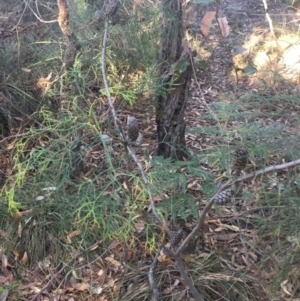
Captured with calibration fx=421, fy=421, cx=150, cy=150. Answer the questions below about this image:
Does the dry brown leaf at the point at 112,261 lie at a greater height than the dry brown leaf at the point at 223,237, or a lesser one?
lesser

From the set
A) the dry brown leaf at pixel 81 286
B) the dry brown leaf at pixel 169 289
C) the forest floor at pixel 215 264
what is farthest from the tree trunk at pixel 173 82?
the dry brown leaf at pixel 81 286

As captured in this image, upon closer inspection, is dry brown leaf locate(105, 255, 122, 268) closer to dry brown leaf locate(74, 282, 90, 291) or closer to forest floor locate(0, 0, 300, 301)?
forest floor locate(0, 0, 300, 301)

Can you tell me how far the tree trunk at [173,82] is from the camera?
263cm

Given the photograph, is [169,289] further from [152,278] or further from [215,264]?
[215,264]

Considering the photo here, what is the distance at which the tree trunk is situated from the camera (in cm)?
263

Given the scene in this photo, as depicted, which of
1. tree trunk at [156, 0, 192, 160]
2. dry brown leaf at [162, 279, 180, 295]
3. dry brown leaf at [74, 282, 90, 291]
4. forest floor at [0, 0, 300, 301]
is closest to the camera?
forest floor at [0, 0, 300, 301]

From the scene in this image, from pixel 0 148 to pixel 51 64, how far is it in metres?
0.80

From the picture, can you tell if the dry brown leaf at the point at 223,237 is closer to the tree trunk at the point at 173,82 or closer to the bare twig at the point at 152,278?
the bare twig at the point at 152,278

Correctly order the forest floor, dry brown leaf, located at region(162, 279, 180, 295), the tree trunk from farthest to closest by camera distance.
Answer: the tree trunk → dry brown leaf, located at region(162, 279, 180, 295) → the forest floor

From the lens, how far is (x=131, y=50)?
3707mm

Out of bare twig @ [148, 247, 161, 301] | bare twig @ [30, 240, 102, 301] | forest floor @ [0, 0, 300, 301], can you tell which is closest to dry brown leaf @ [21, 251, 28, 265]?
forest floor @ [0, 0, 300, 301]

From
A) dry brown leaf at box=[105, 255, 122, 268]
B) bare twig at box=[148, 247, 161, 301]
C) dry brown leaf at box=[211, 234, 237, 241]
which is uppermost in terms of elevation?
bare twig at box=[148, 247, 161, 301]

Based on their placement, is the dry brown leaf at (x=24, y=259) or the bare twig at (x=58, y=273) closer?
the bare twig at (x=58, y=273)

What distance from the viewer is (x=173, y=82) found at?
8.72ft
